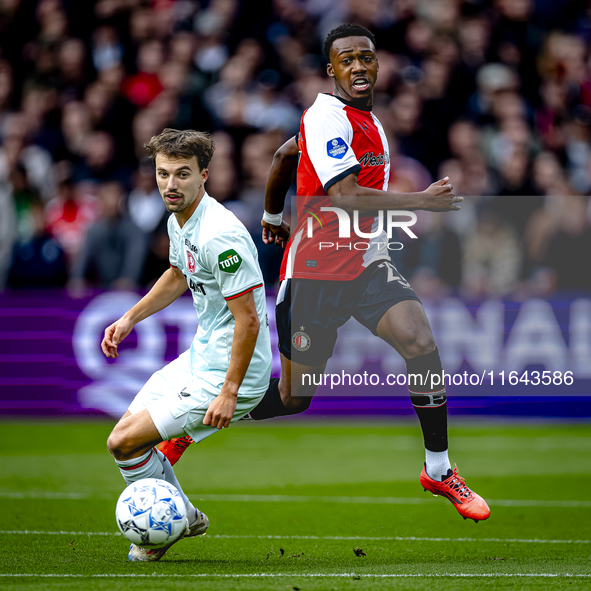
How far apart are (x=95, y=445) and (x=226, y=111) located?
15.2ft

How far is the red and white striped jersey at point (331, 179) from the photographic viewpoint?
5.36 metres

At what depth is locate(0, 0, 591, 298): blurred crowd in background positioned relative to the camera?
9969mm

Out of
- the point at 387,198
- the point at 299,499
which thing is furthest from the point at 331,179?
the point at 299,499

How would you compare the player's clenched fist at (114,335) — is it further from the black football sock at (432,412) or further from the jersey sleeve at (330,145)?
the black football sock at (432,412)

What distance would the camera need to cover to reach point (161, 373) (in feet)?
17.3

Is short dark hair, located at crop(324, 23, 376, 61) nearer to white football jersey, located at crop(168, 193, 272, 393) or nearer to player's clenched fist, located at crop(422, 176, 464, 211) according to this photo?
player's clenched fist, located at crop(422, 176, 464, 211)

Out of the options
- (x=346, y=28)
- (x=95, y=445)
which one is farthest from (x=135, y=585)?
(x=95, y=445)

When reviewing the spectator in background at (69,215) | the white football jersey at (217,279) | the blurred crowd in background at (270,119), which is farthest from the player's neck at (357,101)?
the spectator in background at (69,215)

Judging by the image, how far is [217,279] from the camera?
16.2 feet

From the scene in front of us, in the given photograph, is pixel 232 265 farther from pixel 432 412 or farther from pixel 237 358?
pixel 432 412

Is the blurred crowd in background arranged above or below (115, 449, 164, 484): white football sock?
above

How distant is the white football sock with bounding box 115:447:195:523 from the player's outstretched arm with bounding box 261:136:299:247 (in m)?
1.72

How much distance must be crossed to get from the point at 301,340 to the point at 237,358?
3.01 feet

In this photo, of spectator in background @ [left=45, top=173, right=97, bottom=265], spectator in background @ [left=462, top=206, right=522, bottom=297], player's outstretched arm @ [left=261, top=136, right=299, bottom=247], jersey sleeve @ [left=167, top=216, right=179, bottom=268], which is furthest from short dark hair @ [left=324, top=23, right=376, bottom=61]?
spectator in background @ [left=45, top=173, right=97, bottom=265]
